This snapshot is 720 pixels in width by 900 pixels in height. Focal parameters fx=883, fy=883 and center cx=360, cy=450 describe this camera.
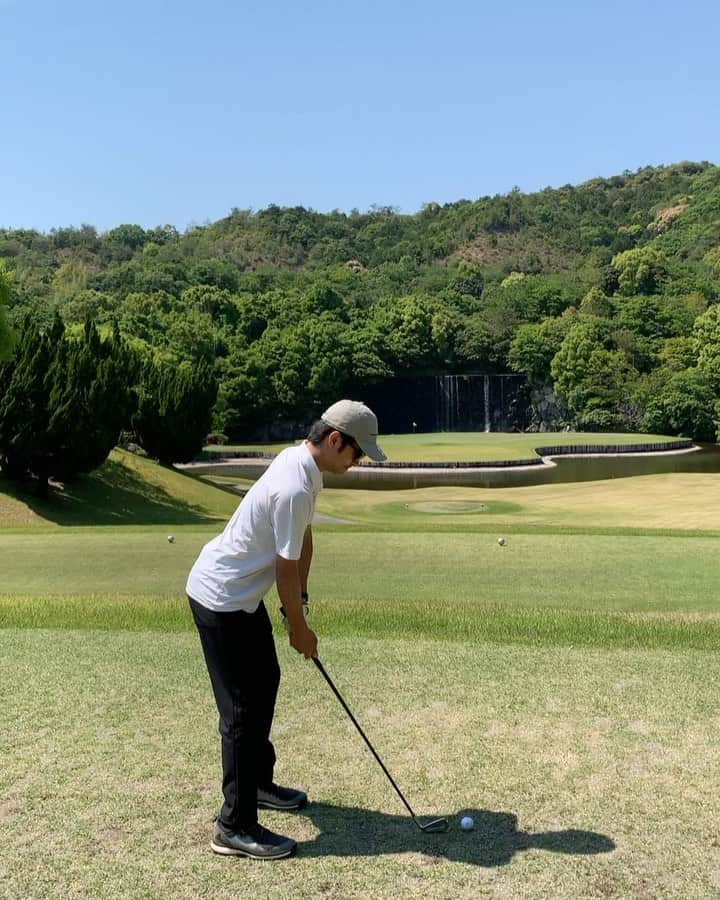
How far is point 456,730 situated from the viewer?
489 cm

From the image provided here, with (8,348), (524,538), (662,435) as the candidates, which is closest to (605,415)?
(662,435)

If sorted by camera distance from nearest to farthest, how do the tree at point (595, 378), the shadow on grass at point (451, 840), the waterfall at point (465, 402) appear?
the shadow on grass at point (451, 840)
the tree at point (595, 378)
the waterfall at point (465, 402)

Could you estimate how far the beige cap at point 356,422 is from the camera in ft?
12.2

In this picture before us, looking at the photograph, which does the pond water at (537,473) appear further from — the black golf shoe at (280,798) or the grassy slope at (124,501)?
the black golf shoe at (280,798)

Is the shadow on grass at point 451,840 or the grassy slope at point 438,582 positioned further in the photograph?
the grassy slope at point 438,582

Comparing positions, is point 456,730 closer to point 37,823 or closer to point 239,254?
point 37,823

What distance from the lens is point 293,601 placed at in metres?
3.69

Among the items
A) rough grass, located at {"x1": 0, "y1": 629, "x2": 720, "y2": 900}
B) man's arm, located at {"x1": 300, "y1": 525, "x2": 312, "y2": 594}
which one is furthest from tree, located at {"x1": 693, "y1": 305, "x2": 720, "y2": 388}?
man's arm, located at {"x1": 300, "y1": 525, "x2": 312, "y2": 594}

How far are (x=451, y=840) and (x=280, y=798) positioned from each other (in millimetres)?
834

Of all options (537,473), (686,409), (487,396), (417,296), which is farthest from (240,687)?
(417,296)

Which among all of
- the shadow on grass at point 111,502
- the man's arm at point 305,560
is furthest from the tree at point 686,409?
the man's arm at point 305,560

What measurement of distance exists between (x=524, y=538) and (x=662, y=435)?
6493 cm

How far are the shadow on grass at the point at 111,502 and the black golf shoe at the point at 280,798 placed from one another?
2211 cm

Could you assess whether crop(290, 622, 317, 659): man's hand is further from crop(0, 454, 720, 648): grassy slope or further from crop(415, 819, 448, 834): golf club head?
crop(0, 454, 720, 648): grassy slope
